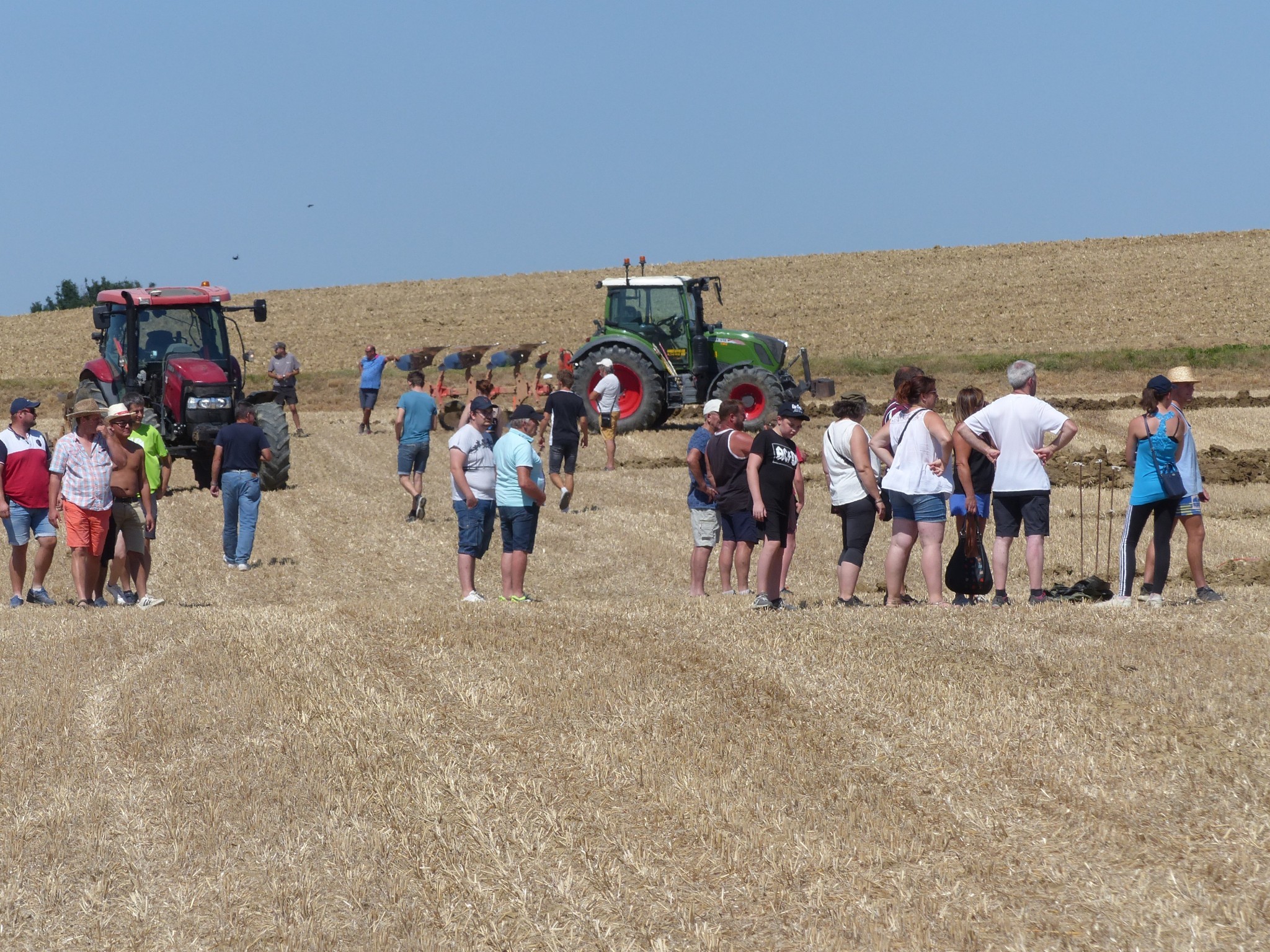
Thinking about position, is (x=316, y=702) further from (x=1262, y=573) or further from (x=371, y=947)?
(x=1262, y=573)

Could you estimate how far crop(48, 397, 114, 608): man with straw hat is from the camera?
9.80 metres

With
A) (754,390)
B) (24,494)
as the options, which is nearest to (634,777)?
(24,494)

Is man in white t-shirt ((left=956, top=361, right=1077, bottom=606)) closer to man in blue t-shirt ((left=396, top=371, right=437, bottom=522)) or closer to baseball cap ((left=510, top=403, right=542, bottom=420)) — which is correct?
baseball cap ((left=510, top=403, right=542, bottom=420))

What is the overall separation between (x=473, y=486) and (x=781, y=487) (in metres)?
2.23

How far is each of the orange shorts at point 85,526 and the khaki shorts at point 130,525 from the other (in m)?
0.29

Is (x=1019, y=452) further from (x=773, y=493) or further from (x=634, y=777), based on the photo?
(x=634, y=777)

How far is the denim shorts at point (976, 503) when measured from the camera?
9094 millimetres

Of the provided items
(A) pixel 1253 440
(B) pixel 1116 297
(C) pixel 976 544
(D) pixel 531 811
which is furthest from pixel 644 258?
(B) pixel 1116 297

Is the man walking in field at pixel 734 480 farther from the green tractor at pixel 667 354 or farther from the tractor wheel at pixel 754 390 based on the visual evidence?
the green tractor at pixel 667 354

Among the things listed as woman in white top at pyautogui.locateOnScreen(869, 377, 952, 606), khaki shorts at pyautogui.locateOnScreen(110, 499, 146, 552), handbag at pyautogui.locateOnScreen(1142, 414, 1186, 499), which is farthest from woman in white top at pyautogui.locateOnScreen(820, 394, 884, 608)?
khaki shorts at pyautogui.locateOnScreen(110, 499, 146, 552)

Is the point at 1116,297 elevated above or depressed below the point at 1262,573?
above

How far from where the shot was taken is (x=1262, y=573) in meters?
11.5

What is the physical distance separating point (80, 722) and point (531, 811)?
8.65ft

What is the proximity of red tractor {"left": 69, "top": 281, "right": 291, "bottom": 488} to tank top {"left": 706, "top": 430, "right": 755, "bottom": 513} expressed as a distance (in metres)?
8.17
